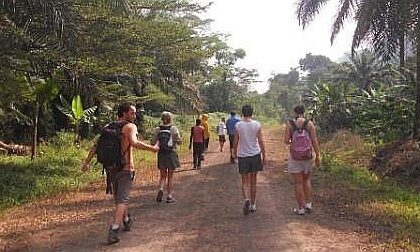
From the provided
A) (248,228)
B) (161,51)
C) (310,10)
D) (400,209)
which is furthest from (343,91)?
(248,228)

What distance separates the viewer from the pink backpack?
8.73 metres

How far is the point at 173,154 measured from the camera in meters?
9.90

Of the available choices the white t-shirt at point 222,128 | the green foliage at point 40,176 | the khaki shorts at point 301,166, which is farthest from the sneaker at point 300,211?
the white t-shirt at point 222,128

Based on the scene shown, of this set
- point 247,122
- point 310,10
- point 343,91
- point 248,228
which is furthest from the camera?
point 343,91

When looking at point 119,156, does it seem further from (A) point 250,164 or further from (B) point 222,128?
(B) point 222,128

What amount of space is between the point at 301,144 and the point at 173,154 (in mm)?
2448

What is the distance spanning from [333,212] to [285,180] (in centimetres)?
392

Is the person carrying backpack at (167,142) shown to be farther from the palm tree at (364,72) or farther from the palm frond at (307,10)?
the palm tree at (364,72)

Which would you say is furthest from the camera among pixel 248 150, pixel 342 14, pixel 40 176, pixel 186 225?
pixel 342 14

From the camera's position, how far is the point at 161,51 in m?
18.3

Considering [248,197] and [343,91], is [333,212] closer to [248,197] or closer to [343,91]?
[248,197]

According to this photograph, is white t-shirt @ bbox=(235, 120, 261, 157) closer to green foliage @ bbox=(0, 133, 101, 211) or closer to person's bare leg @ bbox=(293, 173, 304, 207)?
person's bare leg @ bbox=(293, 173, 304, 207)

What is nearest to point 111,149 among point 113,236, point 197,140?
point 113,236

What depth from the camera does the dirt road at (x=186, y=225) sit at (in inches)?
277
